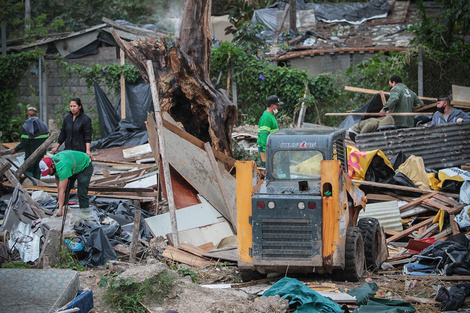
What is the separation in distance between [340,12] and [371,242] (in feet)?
62.5

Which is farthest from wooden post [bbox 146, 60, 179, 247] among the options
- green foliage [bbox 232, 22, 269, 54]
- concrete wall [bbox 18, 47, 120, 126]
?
concrete wall [bbox 18, 47, 120, 126]

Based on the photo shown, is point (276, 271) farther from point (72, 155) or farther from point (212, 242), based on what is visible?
point (72, 155)

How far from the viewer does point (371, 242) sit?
23.4 ft

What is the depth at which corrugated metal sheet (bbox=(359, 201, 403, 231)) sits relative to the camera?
9516 mm

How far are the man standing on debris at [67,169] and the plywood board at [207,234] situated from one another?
175 centimetres

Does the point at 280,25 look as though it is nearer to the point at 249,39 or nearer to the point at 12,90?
the point at 249,39

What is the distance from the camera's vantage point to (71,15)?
91.4 ft

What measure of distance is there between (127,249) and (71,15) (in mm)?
22787

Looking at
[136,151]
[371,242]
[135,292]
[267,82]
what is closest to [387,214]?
[371,242]

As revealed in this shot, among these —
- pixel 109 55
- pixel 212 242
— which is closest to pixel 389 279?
pixel 212 242

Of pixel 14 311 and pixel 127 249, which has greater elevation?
pixel 14 311

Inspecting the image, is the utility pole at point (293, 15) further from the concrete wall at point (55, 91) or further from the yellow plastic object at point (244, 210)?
the yellow plastic object at point (244, 210)

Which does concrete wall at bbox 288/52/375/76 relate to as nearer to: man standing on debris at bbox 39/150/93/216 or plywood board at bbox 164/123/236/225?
plywood board at bbox 164/123/236/225

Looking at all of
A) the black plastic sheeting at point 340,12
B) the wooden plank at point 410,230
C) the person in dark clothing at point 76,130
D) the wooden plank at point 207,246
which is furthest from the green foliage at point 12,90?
the wooden plank at point 410,230
